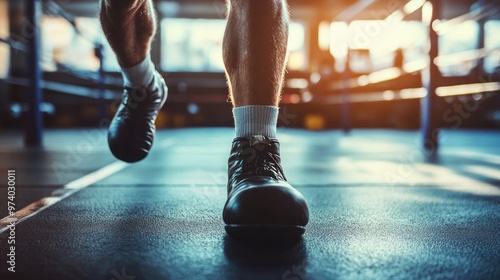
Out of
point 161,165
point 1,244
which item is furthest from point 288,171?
point 1,244

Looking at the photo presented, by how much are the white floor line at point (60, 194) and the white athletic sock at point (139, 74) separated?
244mm

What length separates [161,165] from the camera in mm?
1400

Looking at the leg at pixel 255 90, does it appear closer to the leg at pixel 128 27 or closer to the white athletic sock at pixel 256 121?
the white athletic sock at pixel 256 121

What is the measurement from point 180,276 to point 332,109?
691 cm

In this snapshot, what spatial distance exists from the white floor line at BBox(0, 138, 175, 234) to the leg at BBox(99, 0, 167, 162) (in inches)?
4.7

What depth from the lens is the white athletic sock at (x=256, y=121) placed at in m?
A: 0.63

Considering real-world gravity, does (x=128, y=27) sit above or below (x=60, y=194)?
above

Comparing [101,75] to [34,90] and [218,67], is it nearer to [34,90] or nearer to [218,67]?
[34,90]

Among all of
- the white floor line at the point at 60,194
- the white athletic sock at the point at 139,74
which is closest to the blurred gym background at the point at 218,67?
the white floor line at the point at 60,194

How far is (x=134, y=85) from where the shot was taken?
955 mm

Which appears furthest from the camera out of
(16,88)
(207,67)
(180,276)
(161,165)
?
(207,67)

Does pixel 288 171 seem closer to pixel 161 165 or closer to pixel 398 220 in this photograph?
pixel 161 165

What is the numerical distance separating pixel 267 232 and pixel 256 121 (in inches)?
7.2

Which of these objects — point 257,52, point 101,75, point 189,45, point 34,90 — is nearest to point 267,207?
point 257,52
